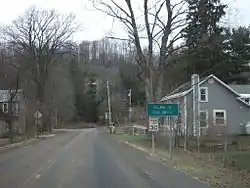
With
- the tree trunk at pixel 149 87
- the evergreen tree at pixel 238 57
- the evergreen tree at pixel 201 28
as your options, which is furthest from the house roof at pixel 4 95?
the evergreen tree at pixel 238 57

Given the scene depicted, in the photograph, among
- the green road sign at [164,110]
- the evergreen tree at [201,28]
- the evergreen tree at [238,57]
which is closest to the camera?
the green road sign at [164,110]

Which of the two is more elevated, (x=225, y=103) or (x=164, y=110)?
(x=225, y=103)

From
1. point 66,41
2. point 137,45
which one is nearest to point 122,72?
point 66,41

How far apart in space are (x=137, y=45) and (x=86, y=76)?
252ft

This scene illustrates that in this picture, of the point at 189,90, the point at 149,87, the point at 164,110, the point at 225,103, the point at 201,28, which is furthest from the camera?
the point at 225,103

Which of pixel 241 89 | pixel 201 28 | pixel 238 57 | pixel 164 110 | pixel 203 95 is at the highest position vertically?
pixel 238 57

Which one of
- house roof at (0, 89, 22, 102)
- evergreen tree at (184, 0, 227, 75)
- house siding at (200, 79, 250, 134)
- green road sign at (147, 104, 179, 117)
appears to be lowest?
green road sign at (147, 104, 179, 117)

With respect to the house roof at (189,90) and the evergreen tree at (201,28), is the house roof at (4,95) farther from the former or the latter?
the evergreen tree at (201,28)

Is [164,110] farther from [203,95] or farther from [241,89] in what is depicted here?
[241,89]

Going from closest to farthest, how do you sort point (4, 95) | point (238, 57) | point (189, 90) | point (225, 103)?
1. point (189, 90)
2. point (225, 103)
3. point (238, 57)
4. point (4, 95)

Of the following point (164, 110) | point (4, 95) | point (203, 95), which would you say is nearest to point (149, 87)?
point (203, 95)

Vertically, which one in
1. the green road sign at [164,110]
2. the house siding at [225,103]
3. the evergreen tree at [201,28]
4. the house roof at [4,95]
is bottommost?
the green road sign at [164,110]

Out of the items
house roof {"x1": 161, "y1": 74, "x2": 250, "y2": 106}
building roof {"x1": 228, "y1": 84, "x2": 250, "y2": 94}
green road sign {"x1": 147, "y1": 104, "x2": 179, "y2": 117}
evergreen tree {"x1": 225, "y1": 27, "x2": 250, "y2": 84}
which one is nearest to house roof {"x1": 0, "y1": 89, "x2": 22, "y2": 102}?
house roof {"x1": 161, "y1": 74, "x2": 250, "y2": 106}

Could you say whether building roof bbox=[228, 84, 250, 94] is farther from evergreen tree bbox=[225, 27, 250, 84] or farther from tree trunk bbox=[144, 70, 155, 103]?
tree trunk bbox=[144, 70, 155, 103]
